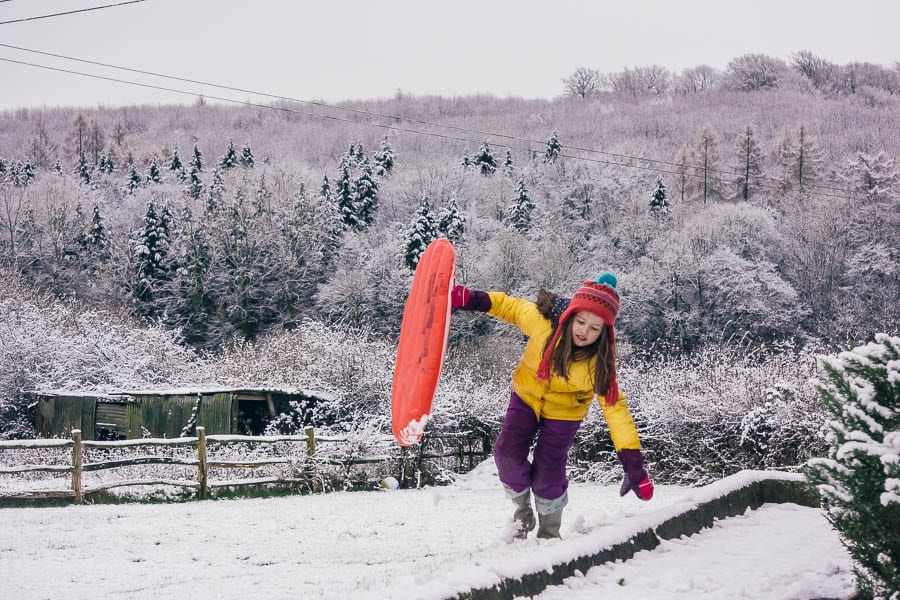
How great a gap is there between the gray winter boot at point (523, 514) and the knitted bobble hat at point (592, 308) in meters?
0.90

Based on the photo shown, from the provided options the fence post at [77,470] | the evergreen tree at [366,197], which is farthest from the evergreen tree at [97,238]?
the fence post at [77,470]

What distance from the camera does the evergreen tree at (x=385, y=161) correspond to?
251ft

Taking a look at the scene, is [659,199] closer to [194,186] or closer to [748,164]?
[748,164]

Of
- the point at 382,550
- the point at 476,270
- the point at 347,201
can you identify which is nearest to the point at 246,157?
the point at 347,201

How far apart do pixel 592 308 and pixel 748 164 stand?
2767 inches

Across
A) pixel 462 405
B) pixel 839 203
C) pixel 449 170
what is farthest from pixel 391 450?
pixel 449 170

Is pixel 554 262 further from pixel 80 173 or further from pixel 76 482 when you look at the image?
pixel 80 173

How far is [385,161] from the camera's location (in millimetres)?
79312

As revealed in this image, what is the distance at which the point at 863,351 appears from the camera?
3875 mm

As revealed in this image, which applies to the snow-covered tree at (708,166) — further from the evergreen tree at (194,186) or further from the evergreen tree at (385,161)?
the evergreen tree at (194,186)

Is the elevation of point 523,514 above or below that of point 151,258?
above

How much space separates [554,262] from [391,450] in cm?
3715

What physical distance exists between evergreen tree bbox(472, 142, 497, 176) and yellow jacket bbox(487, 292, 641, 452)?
69.3 metres

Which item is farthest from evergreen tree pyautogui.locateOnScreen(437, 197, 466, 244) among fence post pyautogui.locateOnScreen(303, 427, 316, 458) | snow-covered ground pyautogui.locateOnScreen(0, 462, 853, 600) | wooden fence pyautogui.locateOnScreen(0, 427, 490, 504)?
fence post pyautogui.locateOnScreen(303, 427, 316, 458)
